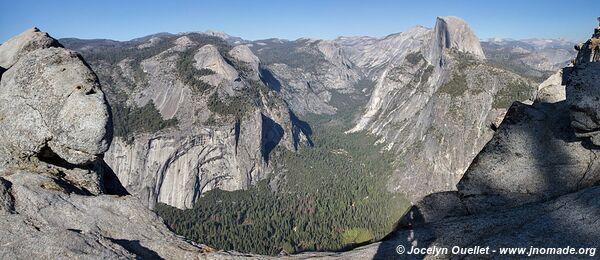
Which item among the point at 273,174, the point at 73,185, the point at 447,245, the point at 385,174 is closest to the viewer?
the point at 447,245

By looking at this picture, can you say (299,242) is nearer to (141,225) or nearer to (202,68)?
(141,225)

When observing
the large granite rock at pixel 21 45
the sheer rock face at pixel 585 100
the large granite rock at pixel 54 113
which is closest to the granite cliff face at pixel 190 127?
the large granite rock at pixel 21 45

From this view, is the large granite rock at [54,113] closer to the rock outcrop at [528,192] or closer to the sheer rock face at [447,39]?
the rock outcrop at [528,192]

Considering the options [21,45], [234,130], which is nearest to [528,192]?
[21,45]

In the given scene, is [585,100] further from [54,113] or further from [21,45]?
[21,45]

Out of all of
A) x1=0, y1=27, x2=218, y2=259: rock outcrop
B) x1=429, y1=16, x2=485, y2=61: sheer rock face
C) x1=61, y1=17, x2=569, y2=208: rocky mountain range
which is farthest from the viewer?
x1=429, y1=16, x2=485, y2=61: sheer rock face

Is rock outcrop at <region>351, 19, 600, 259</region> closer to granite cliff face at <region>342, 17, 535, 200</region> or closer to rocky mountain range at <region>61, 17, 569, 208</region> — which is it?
granite cliff face at <region>342, 17, 535, 200</region>

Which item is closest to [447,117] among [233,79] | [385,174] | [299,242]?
[385,174]

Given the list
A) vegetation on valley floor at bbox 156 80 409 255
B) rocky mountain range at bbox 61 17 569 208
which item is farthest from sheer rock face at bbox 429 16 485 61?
vegetation on valley floor at bbox 156 80 409 255
